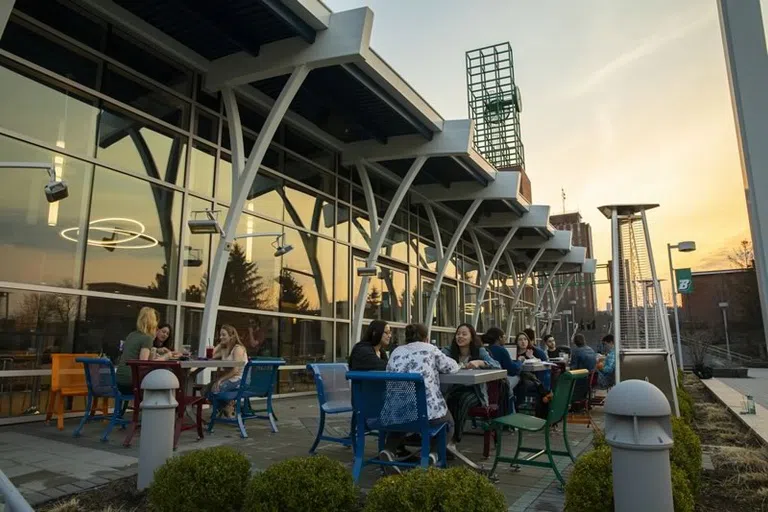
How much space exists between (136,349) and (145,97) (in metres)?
4.99

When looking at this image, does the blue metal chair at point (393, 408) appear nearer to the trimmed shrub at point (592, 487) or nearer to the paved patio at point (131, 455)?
the paved patio at point (131, 455)

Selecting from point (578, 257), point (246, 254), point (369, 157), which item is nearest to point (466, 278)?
point (578, 257)

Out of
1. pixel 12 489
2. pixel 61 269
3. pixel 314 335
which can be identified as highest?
pixel 61 269

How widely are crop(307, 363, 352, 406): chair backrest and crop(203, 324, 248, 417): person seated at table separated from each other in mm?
1543

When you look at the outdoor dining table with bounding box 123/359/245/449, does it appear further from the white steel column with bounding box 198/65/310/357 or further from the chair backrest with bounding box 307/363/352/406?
the white steel column with bounding box 198/65/310/357

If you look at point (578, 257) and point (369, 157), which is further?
point (578, 257)

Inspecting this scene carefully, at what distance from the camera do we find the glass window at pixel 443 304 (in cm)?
1898

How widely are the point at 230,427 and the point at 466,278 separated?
1696 cm

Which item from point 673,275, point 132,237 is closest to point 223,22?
point 132,237

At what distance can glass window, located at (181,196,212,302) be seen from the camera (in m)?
9.55

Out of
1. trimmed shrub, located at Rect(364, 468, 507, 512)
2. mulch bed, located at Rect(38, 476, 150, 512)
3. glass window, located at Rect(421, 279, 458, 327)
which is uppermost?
glass window, located at Rect(421, 279, 458, 327)

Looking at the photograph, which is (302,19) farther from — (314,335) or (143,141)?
(314,335)

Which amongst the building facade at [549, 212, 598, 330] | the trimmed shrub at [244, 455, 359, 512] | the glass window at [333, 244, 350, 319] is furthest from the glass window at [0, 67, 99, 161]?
the building facade at [549, 212, 598, 330]

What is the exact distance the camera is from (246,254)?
10.9 meters
